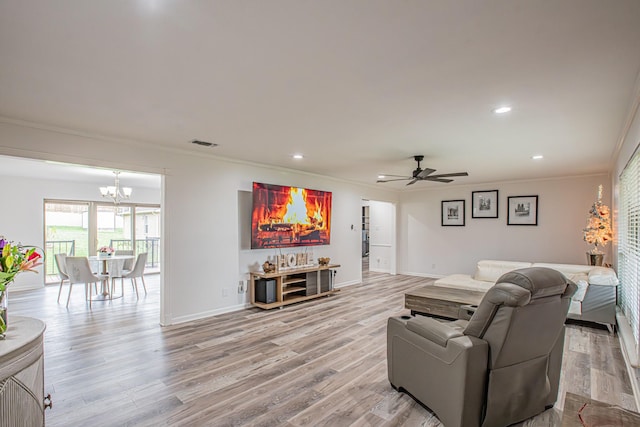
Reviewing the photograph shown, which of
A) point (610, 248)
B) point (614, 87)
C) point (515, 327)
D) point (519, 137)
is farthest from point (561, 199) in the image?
point (515, 327)

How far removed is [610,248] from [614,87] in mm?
5083

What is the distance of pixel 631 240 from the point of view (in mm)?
3295

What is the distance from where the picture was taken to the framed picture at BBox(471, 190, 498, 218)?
7.40m

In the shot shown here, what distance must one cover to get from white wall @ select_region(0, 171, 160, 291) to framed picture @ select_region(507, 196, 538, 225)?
A: 1005 cm

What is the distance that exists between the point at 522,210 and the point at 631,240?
156 inches

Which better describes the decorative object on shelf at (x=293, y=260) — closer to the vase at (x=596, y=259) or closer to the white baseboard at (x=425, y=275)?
the white baseboard at (x=425, y=275)

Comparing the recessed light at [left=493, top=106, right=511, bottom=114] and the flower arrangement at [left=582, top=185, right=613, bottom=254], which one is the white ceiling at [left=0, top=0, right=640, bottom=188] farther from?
the flower arrangement at [left=582, top=185, right=613, bottom=254]

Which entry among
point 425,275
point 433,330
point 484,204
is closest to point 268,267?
point 433,330

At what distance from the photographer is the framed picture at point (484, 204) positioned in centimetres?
740

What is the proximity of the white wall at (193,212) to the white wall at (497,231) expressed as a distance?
168 inches

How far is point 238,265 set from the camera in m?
5.18

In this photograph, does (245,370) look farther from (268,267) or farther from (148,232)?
(148,232)

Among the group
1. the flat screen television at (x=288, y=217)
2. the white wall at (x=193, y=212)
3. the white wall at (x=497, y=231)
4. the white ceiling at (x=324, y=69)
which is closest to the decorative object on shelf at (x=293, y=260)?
the flat screen television at (x=288, y=217)

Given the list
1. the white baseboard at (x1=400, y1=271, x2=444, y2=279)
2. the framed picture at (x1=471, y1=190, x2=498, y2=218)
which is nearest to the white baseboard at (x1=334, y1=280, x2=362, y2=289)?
the white baseboard at (x1=400, y1=271, x2=444, y2=279)
